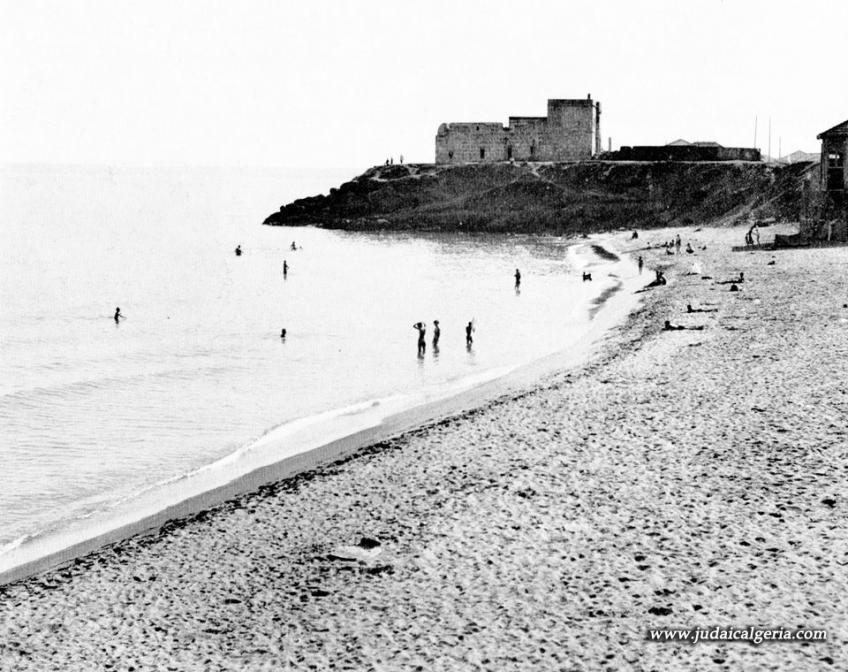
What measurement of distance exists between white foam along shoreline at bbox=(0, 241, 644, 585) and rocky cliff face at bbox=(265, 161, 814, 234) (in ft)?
189

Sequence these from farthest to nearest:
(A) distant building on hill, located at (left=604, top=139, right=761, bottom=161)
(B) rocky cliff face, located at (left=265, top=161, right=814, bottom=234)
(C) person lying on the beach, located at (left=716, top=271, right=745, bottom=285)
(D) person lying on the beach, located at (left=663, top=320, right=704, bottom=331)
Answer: (A) distant building on hill, located at (left=604, top=139, right=761, bottom=161)
(B) rocky cliff face, located at (left=265, top=161, right=814, bottom=234)
(C) person lying on the beach, located at (left=716, top=271, right=745, bottom=285)
(D) person lying on the beach, located at (left=663, top=320, right=704, bottom=331)

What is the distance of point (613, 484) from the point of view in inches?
540

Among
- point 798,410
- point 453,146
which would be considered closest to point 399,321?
point 798,410

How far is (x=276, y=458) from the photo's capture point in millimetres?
17688

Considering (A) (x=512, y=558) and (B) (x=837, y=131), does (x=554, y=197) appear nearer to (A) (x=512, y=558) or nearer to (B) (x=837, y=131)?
(B) (x=837, y=131)

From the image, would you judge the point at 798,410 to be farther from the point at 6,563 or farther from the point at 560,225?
the point at 560,225

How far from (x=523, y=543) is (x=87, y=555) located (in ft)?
20.7

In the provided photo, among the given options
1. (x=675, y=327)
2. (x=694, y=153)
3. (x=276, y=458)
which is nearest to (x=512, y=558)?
(x=276, y=458)

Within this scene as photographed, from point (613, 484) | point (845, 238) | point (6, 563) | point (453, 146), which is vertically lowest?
point (6, 563)

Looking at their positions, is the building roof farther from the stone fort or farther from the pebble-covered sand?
the stone fort

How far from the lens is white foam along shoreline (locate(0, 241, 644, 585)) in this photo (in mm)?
13594

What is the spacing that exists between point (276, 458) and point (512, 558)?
7391mm

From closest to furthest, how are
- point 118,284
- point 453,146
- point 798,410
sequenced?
point 798,410 → point 118,284 → point 453,146

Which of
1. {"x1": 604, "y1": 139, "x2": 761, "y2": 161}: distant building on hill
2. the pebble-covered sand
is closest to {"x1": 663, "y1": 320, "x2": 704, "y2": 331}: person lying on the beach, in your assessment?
the pebble-covered sand
